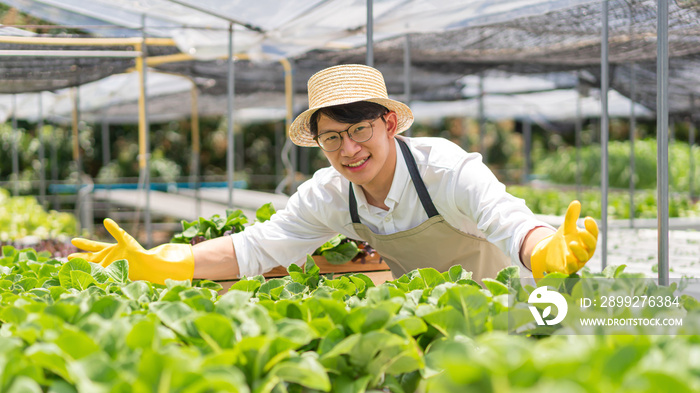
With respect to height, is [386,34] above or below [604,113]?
above

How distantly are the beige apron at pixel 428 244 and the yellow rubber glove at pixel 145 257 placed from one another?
625mm

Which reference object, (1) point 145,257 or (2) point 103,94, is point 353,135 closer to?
(1) point 145,257

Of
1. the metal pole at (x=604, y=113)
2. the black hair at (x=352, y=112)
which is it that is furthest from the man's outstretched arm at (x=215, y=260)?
the metal pole at (x=604, y=113)

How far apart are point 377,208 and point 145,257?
0.82m

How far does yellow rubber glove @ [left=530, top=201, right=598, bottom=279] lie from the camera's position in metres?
1.29

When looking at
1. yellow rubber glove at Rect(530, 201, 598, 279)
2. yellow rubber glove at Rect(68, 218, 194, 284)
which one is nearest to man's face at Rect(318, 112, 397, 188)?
yellow rubber glove at Rect(68, 218, 194, 284)

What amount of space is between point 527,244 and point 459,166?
0.46 m

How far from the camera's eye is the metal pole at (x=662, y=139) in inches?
56.6

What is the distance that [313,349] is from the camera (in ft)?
3.43

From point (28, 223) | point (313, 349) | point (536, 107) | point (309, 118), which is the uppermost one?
point (536, 107)

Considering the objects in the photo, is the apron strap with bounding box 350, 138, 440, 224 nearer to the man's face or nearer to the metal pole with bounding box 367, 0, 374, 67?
the man's face

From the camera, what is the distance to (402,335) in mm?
966

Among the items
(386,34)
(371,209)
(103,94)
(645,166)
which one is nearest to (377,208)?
(371,209)

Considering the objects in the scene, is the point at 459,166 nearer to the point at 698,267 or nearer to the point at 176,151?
the point at 698,267
